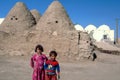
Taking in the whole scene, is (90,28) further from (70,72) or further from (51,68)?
→ (51,68)

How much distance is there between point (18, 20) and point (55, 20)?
3.37m

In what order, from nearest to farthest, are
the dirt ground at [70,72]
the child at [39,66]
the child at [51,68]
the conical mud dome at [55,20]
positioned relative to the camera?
the child at [51,68] → the child at [39,66] → the dirt ground at [70,72] → the conical mud dome at [55,20]

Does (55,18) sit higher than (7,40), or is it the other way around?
(55,18)

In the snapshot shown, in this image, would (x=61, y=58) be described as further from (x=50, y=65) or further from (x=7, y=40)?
(x=50, y=65)

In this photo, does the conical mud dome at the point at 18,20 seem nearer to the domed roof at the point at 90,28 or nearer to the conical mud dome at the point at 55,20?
the conical mud dome at the point at 55,20

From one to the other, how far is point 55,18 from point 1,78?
12.3 meters

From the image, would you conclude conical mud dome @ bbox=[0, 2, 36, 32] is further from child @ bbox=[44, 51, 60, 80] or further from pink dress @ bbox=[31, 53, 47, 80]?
child @ bbox=[44, 51, 60, 80]

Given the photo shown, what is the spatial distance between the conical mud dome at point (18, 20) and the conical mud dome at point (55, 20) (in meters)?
1.64

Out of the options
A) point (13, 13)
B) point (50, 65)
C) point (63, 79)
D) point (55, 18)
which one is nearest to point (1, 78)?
point (63, 79)

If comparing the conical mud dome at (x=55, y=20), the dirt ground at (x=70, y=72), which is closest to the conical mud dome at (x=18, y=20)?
the conical mud dome at (x=55, y=20)

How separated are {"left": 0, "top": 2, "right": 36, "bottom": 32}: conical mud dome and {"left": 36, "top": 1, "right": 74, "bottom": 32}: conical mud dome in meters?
1.64

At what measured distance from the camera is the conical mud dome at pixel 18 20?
70.1 feet

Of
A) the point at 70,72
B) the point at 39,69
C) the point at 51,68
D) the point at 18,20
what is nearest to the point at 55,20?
the point at 18,20

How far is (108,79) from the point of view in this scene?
9539mm
